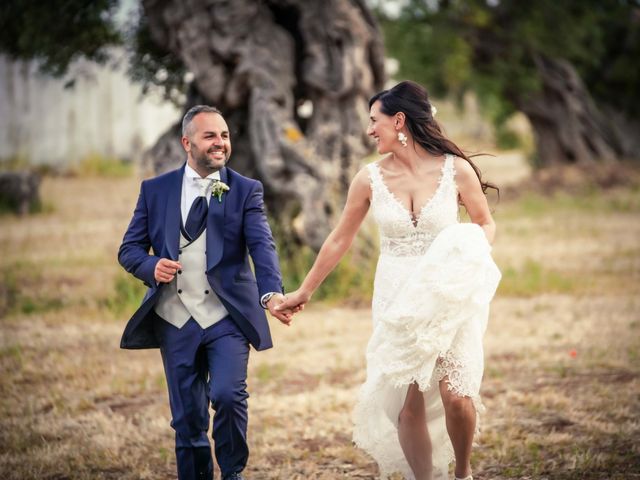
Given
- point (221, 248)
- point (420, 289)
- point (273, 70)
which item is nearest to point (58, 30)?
point (273, 70)

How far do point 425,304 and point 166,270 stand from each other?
1298mm

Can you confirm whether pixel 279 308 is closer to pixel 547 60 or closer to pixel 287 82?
pixel 287 82

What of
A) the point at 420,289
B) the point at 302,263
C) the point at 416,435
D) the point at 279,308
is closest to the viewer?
the point at 420,289

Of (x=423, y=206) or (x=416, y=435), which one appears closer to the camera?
(x=423, y=206)

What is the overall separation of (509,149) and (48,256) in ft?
96.8

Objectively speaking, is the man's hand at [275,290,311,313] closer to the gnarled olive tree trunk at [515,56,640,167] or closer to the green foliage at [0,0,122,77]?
the green foliage at [0,0,122,77]

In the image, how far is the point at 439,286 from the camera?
14.9ft

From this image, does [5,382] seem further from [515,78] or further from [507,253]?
[515,78]

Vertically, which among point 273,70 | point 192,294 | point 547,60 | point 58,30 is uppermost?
point 547,60

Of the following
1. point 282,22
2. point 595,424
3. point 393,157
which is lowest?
point 595,424

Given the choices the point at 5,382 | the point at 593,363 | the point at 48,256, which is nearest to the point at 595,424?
the point at 593,363

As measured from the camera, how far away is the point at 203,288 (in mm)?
4645

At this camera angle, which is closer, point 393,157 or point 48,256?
point 393,157

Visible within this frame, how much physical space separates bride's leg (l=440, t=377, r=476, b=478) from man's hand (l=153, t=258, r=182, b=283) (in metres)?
1.47
